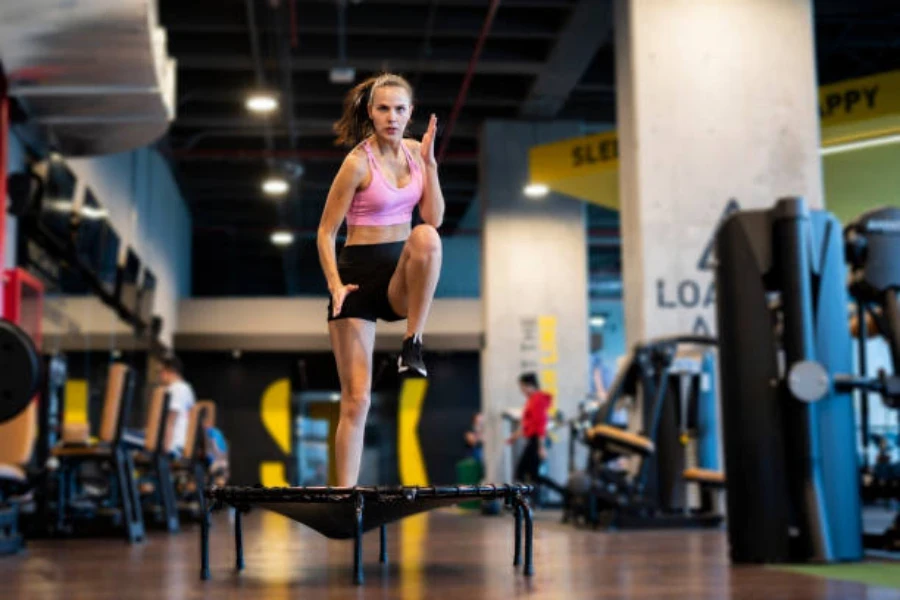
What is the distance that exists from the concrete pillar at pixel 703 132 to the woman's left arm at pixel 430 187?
17.3 feet

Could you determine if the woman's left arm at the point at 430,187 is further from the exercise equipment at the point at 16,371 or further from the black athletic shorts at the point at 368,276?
the exercise equipment at the point at 16,371

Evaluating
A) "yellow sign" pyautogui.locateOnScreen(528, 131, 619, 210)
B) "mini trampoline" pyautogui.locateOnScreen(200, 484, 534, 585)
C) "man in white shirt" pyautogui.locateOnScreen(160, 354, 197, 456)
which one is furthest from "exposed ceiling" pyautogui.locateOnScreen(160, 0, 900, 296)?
"mini trampoline" pyautogui.locateOnScreen(200, 484, 534, 585)

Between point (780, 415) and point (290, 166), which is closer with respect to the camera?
point (780, 415)

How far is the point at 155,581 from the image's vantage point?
12.2 ft

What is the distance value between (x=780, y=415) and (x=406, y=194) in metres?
2.72

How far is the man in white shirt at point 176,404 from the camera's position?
27.2ft

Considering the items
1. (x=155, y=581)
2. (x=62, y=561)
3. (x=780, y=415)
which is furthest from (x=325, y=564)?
(x=780, y=415)

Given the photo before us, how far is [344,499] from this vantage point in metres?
2.78

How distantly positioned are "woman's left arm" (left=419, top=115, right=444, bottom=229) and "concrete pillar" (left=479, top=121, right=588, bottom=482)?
11316 millimetres

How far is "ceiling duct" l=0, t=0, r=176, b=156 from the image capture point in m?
6.55

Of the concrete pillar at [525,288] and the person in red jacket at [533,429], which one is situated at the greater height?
the concrete pillar at [525,288]

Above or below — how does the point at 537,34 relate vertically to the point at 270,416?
above

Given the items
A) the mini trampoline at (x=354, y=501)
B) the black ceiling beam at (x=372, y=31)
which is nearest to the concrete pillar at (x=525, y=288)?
the black ceiling beam at (x=372, y=31)

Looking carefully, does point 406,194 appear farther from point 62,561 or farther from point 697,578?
point 62,561
